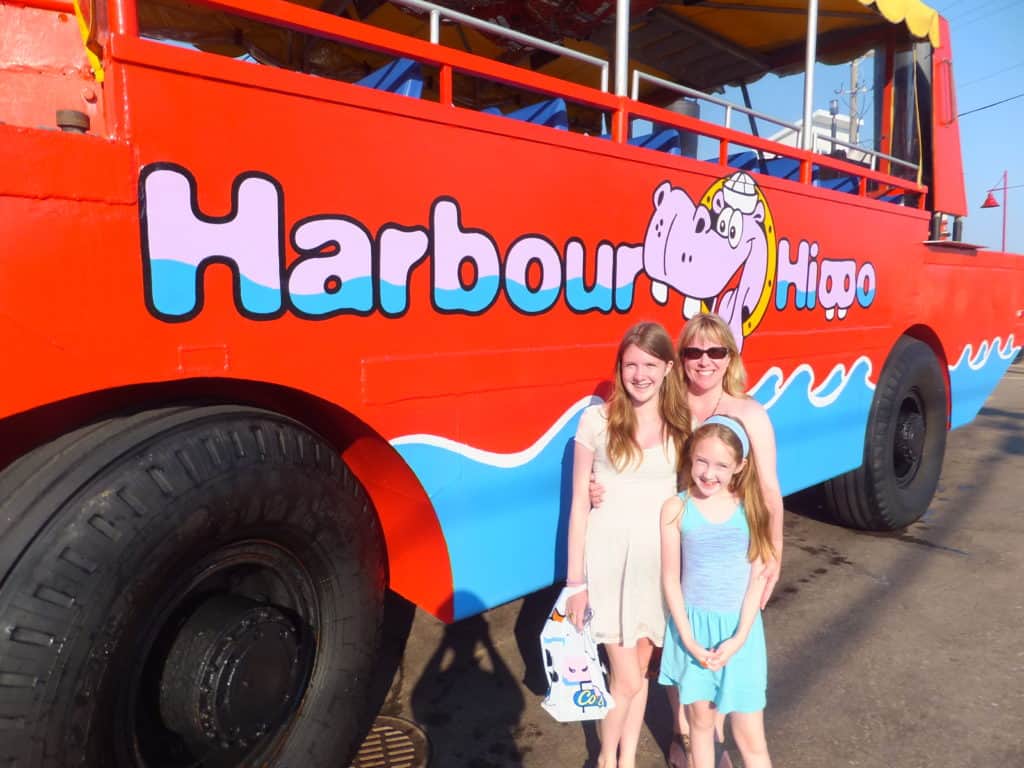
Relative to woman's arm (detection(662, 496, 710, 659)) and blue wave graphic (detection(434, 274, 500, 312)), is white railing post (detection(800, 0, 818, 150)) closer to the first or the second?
blue wave graphic (detection(434, 274, 500, 312))

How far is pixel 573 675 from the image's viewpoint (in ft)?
7.04

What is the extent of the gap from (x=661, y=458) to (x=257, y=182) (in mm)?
1281

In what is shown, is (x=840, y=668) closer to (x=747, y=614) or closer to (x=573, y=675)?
(x=747, y=614)

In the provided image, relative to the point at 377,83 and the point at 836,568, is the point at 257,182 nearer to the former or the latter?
the point at 377,83

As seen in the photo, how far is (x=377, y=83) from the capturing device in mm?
2486

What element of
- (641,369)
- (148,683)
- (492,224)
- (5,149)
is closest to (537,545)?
(641,369)

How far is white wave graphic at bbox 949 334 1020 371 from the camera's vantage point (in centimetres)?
484

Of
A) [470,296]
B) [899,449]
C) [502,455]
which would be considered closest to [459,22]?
[470,296]

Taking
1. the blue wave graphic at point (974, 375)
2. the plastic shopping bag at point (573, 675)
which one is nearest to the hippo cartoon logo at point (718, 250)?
the plastic shopping bag at point (573, 675)

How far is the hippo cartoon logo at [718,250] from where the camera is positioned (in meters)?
2.76

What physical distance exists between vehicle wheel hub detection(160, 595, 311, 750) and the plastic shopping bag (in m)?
0.73

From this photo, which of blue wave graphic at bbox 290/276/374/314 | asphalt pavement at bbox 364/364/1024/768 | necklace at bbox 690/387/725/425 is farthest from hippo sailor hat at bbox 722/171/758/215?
asphalt pavement at bbox 364/364/1024/768

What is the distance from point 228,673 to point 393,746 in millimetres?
915

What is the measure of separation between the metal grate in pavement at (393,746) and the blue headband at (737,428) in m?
1.40
